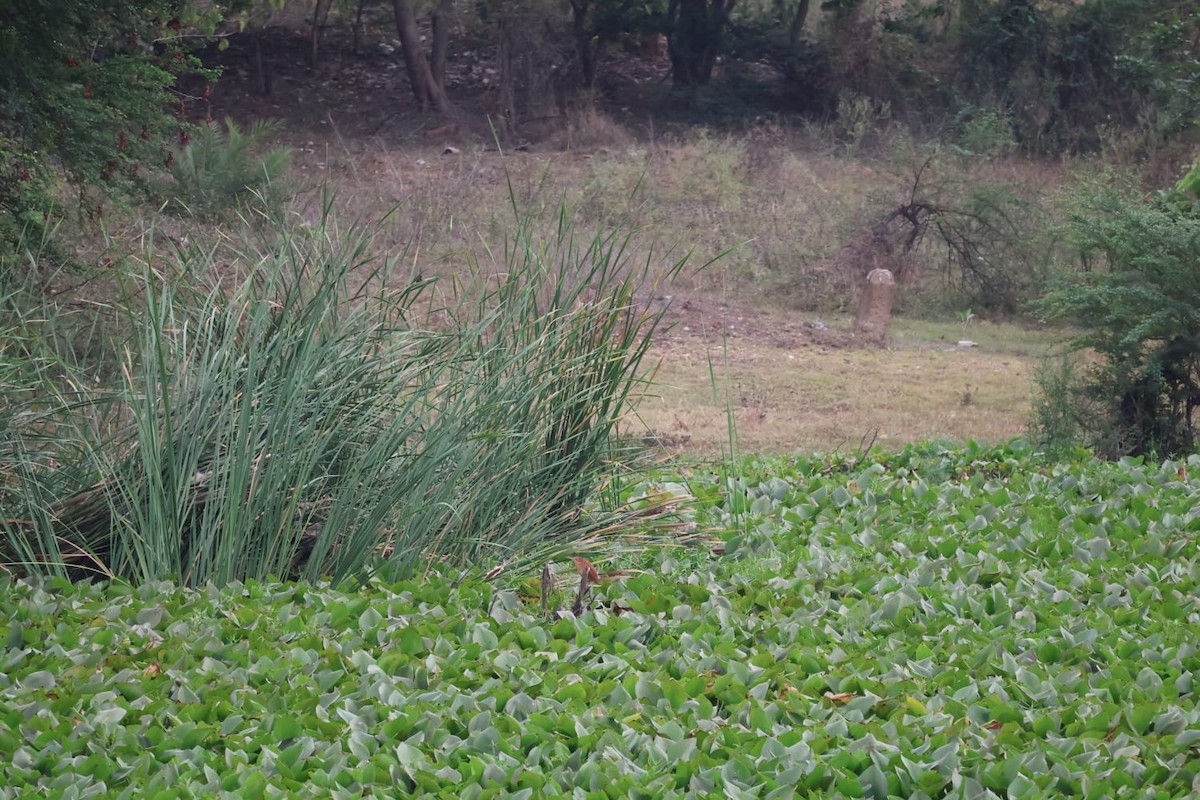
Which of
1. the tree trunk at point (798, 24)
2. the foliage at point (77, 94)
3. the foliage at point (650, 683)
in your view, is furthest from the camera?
the tree trunk at point (798, 24)

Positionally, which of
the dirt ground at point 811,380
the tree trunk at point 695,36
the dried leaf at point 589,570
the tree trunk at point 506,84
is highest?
the tree trunk at point 695,36

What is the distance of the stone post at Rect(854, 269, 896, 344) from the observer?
12.5m

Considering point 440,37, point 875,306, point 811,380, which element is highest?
point 440,37

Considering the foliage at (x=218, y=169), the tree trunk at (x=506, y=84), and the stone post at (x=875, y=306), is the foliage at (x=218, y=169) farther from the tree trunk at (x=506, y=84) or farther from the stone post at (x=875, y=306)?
the tree trunk at (x=506, y=84)

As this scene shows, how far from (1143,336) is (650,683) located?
5125mm

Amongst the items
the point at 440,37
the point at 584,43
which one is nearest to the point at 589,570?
the point at 440,37

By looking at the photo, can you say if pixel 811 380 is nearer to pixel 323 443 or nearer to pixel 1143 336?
pixel 1143 336

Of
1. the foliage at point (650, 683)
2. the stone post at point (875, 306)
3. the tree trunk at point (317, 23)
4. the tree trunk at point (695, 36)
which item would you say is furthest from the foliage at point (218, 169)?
the tree trunk at point (695, 36)

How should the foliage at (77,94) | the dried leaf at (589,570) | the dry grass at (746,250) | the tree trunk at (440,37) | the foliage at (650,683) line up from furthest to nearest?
1. the tree trunk at (440,37)
2. the dry grass at (746,250)
3. the foliage at (77,94)
4. the dried leaf at (589,570)
5. the foliage at (650,683)

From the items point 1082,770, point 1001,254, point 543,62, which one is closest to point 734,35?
point 543,62

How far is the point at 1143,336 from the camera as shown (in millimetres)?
6738

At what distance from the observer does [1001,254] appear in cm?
1497

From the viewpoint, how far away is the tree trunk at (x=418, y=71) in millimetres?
22625

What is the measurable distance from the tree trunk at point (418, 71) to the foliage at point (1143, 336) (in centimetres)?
1733
